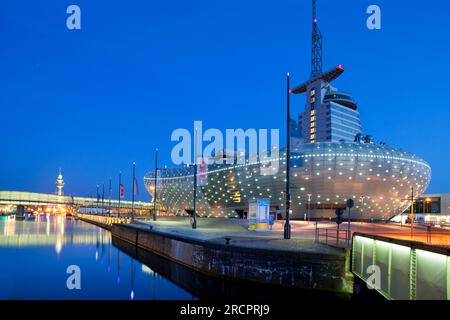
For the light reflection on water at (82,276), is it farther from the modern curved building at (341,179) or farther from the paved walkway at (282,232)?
the modern curved building at (341,179)

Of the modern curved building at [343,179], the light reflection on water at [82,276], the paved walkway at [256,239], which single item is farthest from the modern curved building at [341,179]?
the light reflection on water at [82,276]

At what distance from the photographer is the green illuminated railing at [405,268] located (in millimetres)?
11375

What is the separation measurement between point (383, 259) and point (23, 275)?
1060 inches

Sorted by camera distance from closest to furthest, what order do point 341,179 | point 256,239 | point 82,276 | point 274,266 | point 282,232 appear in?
1. point 274,266
2. point 256,239
3. point 82,276
4. point 282,232
5. point 341,179

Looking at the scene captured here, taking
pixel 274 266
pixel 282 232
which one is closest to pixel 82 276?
pixel 274 266

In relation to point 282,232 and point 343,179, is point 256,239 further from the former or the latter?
point 343,179

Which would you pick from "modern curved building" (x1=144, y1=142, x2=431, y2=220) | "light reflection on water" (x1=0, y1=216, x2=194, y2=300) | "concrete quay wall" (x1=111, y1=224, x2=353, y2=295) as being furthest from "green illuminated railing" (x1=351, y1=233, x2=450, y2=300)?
"modern curved building" (x1=144, y1=142, x2=431, y2=220)

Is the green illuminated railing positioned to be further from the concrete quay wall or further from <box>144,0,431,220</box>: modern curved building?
<box>144,0,431,220</box>: modern curved building

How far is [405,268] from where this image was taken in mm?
13781

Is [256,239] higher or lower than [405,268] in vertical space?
lower

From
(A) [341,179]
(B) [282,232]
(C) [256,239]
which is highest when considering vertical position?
(A) [341,179]

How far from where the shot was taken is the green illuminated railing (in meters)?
11.4

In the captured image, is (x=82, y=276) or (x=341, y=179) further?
(x=341, y=179)

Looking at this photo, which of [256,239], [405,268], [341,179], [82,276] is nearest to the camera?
[405,268]
